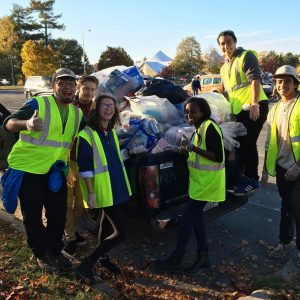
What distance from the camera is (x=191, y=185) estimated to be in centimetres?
379

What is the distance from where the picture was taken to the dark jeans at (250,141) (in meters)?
4.86

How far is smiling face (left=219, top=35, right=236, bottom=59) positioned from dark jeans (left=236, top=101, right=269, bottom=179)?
0.74 metres

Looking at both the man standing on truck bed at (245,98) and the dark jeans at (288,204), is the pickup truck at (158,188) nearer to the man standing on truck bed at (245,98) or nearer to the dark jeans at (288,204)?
the dark jeans at (288,204)

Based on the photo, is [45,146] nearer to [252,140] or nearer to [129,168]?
[129,168]

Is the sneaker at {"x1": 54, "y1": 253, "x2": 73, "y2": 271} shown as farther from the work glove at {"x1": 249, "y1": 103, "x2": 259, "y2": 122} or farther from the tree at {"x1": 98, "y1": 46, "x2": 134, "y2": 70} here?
the tree at {"x1": 98, "y1": 46, "x2": 134, "y2": 70}

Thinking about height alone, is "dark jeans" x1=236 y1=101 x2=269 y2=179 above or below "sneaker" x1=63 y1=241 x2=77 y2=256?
above

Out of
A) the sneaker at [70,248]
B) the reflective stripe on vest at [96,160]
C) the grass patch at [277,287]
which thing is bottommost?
A: the grass patch at [277,287]

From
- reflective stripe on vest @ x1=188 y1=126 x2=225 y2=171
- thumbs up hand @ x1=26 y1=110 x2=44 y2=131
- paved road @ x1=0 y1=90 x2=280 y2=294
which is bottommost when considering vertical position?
paved road @ x1=0 y1=90 x2=280 y2=294

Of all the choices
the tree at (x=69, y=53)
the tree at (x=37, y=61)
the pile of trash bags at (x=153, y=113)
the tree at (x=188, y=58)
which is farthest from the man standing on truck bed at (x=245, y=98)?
the tree at (x=188, y=58)

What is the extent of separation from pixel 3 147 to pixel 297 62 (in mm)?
64374

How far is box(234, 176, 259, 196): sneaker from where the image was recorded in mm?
4586

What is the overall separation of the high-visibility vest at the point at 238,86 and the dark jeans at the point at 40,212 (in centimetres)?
247

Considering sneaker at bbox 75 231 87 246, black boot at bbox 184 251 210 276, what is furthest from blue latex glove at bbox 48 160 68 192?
black boot at bbox 184 251 210 276

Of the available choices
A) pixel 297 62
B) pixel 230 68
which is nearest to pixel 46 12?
pixel 297 62
